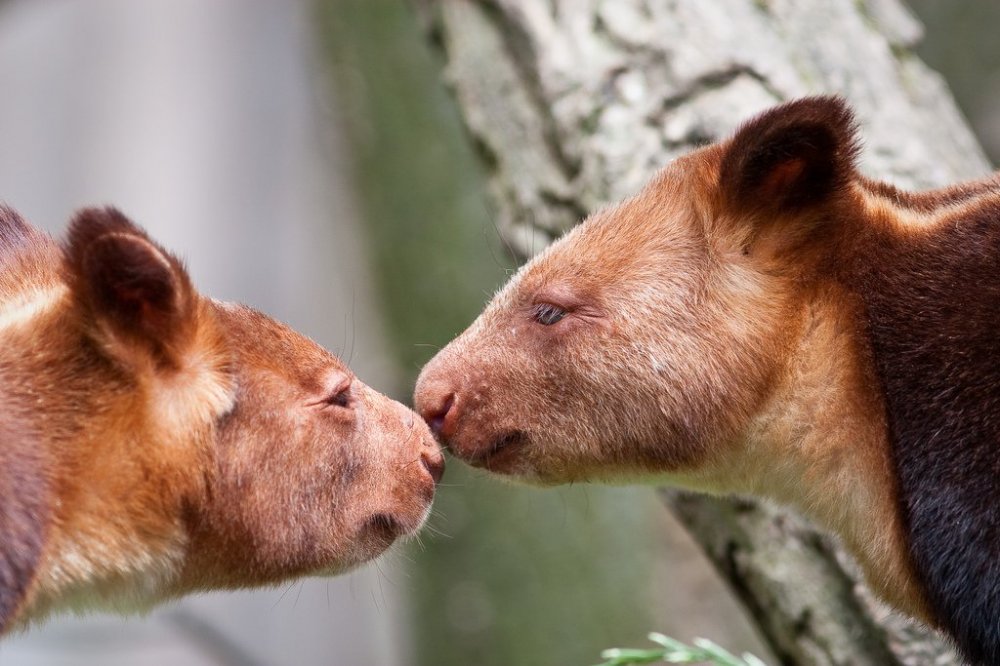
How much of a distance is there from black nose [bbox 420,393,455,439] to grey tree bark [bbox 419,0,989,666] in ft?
3.66

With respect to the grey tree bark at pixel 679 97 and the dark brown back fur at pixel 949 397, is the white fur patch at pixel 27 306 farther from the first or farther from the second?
the grey tree bark at pixel 679 97

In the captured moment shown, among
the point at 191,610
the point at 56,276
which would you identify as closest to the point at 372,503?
the point at 56,276

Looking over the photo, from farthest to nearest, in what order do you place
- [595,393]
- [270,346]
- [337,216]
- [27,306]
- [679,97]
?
[337,216]
[679,97]
[595,393]
[270,346]
[27,306]

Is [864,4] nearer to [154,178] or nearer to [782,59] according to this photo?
[782,59]

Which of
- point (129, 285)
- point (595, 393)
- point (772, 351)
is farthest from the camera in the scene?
point (595, 393)

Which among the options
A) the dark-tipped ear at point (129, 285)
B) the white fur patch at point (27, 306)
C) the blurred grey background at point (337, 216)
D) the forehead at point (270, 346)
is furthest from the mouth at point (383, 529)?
the blurred grey background at point (337, 216)

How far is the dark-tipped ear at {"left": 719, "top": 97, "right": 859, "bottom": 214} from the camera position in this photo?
9.70 ft

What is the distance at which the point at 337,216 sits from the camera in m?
8.95

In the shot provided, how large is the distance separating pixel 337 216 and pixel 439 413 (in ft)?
19.1

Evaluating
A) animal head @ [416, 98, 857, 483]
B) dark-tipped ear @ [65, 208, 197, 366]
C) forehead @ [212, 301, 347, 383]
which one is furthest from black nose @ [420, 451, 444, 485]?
dark-tipped ear @ [65, 208, 197, 366]

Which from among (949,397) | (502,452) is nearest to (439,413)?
(502,452)

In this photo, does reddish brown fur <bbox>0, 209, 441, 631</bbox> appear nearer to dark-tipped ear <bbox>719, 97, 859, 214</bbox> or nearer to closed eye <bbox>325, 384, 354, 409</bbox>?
closed eye <bbox>325, 384, 354, 409</bbox>

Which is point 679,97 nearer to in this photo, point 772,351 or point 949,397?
point 772,351

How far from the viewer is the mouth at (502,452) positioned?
332 centimetres
